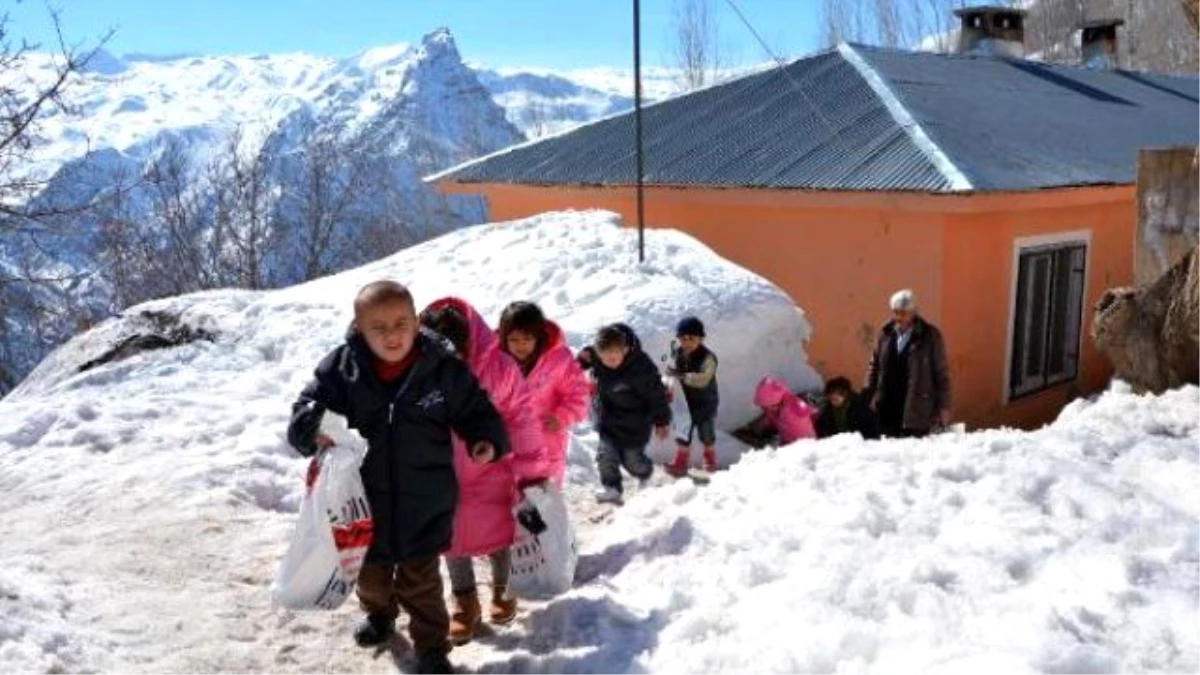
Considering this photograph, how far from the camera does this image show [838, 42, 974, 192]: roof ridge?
9359 millimetres

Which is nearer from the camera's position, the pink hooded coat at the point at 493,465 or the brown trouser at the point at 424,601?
the brown trouser at the point at 424,601

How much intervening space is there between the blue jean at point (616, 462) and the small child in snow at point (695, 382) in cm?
84

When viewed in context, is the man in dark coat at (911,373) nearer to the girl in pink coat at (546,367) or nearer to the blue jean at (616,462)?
the blue jean at (616,462)

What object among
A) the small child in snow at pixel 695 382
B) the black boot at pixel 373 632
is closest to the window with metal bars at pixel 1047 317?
the small child in snow at pixel 695 382

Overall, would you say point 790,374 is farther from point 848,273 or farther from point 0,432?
point 0,432

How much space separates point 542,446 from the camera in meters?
4.14

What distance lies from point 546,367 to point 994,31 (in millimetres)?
15677

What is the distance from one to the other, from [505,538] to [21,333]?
1122 inches

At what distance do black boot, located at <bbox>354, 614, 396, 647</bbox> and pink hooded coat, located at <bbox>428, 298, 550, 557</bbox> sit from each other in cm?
36

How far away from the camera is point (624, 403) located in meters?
6.00

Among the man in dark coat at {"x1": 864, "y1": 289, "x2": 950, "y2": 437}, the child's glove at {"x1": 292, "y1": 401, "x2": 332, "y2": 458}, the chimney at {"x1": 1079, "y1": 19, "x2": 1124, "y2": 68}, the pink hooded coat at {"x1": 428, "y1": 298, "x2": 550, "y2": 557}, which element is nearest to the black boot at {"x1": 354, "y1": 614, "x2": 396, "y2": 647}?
the pink hooded coat at {"x1": 428, "y1": 298, "x2": 550, "y2": 557}

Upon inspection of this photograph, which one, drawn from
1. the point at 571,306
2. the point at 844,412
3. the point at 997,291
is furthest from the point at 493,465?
the point at 997,291

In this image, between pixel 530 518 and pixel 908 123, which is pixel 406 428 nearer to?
pixel 530 518

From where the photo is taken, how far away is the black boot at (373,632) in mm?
3930
